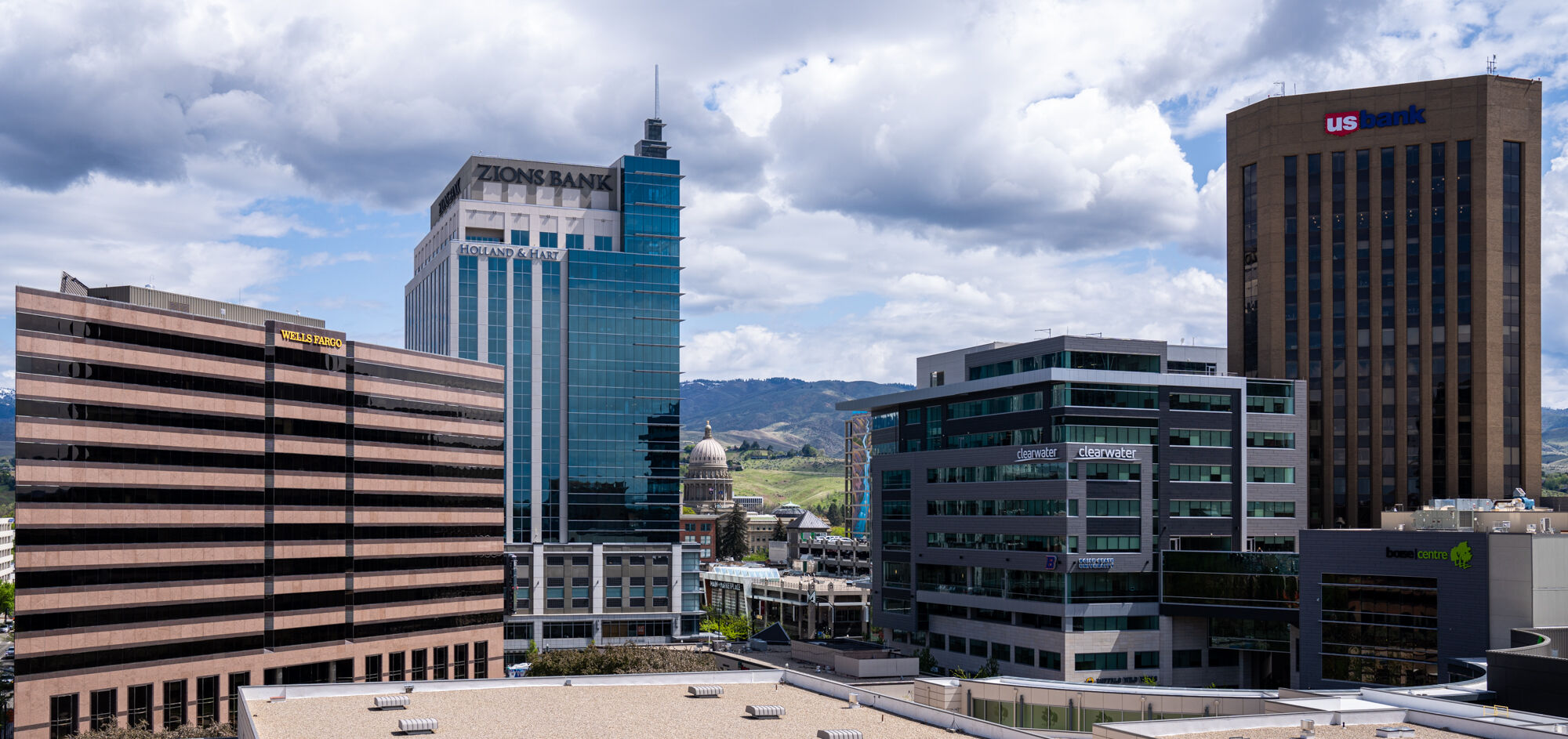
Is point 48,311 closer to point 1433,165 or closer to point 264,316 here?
point 264,316

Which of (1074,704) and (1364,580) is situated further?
(1364,580)

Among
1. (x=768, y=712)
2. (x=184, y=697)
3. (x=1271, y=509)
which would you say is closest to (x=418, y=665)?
(x=184, y=697)

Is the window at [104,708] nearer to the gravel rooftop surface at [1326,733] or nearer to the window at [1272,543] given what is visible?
the gravel rooftop surface at [1326,733]

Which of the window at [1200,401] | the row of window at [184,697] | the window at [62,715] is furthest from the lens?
the window at [1200,401]

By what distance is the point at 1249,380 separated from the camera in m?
149

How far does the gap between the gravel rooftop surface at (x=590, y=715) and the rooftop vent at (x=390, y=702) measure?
22.2 inches

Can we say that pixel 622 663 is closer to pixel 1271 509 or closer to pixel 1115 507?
pixel 1115 507

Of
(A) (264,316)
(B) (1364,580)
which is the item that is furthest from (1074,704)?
(A) (264,316)

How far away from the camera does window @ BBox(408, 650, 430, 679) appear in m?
148

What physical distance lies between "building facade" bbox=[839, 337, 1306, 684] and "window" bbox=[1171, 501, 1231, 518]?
0.56ft

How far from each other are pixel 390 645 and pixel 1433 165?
133389mm

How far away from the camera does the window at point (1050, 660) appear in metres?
140

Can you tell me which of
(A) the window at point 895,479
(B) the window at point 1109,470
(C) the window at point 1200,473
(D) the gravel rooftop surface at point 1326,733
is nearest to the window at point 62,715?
(D) the gravel rooftop surface at point 1326,733

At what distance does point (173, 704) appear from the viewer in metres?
120
